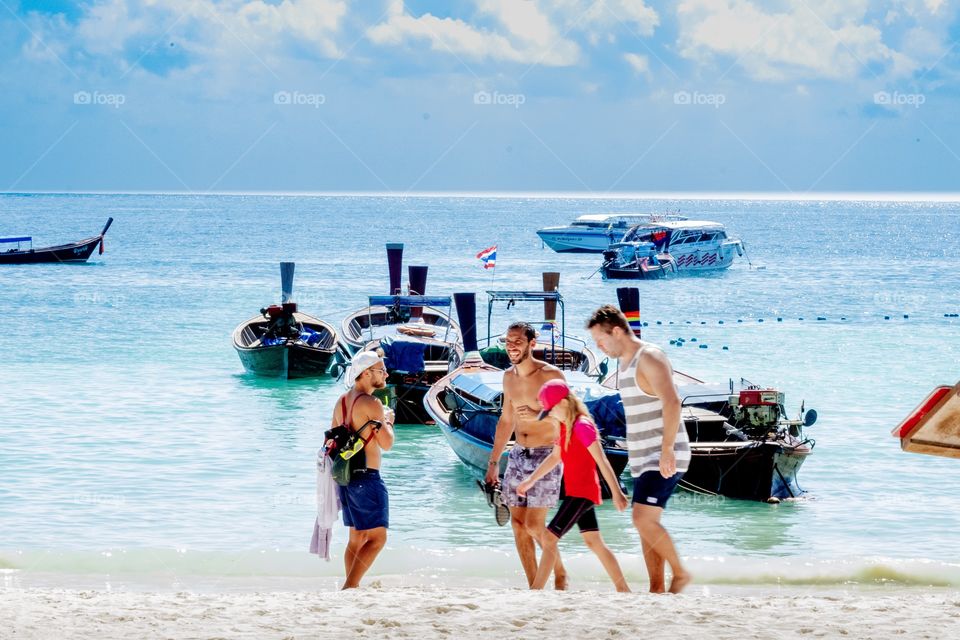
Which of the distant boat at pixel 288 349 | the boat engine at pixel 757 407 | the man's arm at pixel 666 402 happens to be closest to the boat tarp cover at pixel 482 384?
the boat engine at pixel 757 407

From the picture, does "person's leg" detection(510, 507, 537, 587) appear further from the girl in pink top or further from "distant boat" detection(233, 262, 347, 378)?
"distant boat" detection(233, 262, 347, 378)

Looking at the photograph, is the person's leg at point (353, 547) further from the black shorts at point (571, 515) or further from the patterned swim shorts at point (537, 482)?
the black shorts at point (571, 515)

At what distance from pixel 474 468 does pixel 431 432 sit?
4595 mm

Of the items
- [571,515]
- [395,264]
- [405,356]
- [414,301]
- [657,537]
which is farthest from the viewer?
[395,264]

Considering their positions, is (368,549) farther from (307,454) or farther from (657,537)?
(307,454)

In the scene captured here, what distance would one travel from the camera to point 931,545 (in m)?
14.0

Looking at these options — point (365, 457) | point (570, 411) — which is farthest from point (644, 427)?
point (365, 457)

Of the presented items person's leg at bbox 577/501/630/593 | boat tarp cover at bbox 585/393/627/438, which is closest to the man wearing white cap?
person's leg at bbox 577/501/630/593

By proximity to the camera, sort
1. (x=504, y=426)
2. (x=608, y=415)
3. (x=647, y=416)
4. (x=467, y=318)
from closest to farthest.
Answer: (x=647, y=416) < (x=504, y=426) < (x=608, y=415) < (x=467, y=318)

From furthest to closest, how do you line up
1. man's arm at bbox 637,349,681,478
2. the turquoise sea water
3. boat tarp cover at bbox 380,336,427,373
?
boat tarp cover at bbox 380,336,427,373, the turquoise sea water, man's arm at bbox 637,349,681,478

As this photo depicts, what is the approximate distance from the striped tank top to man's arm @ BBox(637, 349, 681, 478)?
66mm

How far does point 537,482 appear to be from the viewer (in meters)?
7.81

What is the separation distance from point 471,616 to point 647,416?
1578 millimetres

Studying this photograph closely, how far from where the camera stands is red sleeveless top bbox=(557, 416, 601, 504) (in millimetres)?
7770
